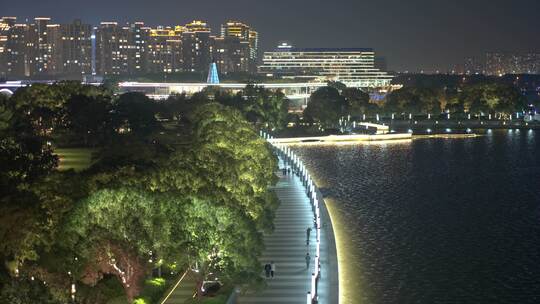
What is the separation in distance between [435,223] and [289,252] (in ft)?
20.6

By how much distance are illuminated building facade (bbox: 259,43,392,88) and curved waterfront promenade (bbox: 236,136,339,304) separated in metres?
99.4

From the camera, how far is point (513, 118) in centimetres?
6456

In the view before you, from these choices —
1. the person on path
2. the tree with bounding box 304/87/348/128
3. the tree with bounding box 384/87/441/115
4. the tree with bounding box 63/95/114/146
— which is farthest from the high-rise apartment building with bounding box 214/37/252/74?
the person on path

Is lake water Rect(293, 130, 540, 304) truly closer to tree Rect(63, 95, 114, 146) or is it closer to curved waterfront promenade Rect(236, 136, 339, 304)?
curved waterfront promenade Rect(236, 136, 339, 304)

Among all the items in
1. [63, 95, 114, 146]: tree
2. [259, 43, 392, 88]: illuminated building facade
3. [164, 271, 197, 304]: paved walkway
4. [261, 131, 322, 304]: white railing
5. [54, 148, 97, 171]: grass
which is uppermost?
[259, 43, 392, 88]: illuminated building facade

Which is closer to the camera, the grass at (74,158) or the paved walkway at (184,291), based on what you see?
the paved walkway at (184,291)

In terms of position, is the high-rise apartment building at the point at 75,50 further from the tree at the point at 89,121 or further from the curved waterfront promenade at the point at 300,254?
the curved waterfront promenade at the point at 300,254

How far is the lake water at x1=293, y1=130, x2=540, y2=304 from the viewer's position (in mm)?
17641

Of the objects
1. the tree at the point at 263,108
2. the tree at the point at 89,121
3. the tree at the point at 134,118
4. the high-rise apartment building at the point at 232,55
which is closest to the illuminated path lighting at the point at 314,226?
the tree at the point at 134,118

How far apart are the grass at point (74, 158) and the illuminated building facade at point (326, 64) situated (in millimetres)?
87319

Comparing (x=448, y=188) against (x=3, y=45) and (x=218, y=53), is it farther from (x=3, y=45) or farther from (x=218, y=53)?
(x=218, y=53)

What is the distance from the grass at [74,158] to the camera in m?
32.1

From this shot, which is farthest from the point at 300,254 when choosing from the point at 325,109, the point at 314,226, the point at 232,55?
the point at 232,55

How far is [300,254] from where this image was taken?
19.1 m
